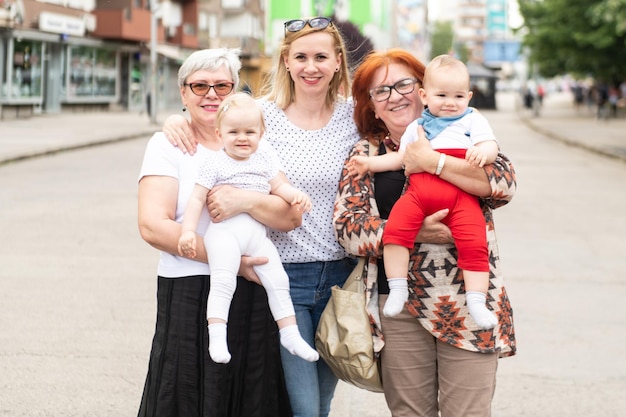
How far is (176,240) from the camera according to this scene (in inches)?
121

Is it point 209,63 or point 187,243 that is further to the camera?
point 209,63

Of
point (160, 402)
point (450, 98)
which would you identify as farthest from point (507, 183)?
point (160, 402)

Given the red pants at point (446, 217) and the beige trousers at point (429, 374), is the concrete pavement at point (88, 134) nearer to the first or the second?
the beige trousers at point (429, 374)

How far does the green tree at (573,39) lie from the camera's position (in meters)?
44.7

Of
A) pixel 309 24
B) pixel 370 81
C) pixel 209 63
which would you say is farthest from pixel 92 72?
pixel 209 63

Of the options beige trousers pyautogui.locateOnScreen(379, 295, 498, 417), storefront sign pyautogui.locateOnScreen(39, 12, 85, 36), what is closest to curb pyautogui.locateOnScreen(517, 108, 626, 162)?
storefront sign pyautogui.locateOnScreen(39, 12, 85, 36)

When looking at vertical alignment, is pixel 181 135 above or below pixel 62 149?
above

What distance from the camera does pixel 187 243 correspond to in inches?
119

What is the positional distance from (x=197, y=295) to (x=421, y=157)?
92 centimetres

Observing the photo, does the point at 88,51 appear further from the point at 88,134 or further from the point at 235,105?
the point at 235,105

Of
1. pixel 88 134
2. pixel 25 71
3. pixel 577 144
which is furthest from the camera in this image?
pixel 25 71

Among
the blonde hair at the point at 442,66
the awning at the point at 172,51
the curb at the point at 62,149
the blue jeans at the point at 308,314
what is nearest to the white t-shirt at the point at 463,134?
the blonde hair at the point at 442,66

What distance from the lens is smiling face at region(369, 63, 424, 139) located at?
3.45 meters

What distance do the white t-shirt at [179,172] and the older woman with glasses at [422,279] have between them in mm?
536
